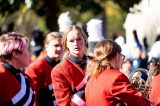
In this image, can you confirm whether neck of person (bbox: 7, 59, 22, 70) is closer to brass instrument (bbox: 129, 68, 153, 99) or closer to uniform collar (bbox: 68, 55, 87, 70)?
uniform collar (bbox: 68, 55, 87, 70)

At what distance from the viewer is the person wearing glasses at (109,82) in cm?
550

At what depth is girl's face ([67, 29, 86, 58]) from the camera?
668cm

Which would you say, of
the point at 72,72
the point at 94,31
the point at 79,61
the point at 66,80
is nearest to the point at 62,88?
the point at 66,80

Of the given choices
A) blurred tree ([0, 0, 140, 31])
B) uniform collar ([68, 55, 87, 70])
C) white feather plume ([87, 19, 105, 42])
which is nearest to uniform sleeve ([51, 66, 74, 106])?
uniform collar ([68, 55, 87, 70])

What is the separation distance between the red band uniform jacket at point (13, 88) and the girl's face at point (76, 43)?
0.96 meters

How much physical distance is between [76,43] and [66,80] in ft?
1.38

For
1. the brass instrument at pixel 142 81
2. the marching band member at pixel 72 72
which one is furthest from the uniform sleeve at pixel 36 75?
the brass instrument at pixel 142 81

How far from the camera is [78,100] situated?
6.42 meters

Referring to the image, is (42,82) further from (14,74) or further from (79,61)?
(14,74)

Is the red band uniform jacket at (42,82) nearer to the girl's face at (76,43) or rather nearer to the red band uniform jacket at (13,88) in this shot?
the girl's face at (76,43)

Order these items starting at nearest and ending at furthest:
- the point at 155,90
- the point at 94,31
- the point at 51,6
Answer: the point at 155,90
the point at 94,31
the point at 51,6

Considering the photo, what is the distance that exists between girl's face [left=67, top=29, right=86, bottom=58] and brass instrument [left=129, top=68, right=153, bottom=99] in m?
0.61

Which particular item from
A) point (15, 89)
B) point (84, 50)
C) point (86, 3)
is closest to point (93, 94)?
point (15, 89)

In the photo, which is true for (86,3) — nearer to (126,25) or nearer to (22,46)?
(126,25)
